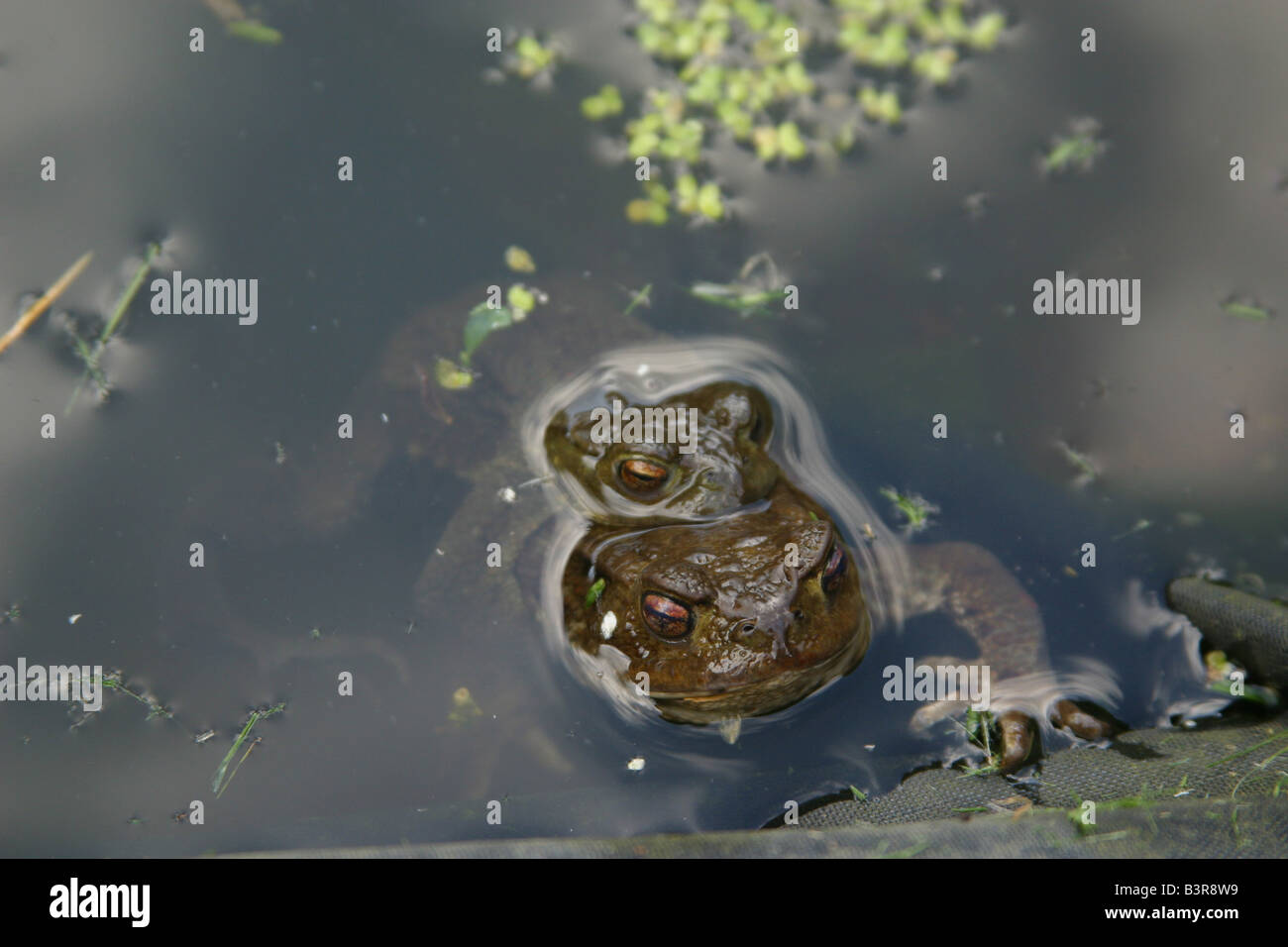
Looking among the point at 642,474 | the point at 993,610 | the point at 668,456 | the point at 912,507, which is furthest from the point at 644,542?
the point at 993,610

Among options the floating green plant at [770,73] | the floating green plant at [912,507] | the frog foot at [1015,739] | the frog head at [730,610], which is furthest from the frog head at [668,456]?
the frog foot at [1015,739]

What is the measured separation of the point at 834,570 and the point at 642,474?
1.02 meters

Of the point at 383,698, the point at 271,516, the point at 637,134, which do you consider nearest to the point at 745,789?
the point at 383,698

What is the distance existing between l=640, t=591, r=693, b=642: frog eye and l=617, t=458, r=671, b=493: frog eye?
0.67 metres

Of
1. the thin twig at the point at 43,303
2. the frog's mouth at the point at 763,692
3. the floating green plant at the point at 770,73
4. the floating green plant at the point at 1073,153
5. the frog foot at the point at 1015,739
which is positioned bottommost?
the frog foot at the point at 1015,739

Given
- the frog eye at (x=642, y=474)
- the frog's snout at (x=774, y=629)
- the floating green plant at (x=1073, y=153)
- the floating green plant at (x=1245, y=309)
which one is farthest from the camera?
the floating green plant at (x=1073, y=153)

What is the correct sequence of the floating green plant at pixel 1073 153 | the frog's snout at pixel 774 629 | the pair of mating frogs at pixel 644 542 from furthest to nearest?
the floating green plant at pixel 1073 153
the pair of mating frogs at pixel 644 542
the frog's snout at pixel 774 629

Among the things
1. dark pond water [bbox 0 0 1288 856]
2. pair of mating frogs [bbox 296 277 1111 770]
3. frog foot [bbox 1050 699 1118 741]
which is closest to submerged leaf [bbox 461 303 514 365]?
pair of mating frogs [bbox 296 277 1111 770]

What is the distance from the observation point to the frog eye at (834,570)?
11.0 ft

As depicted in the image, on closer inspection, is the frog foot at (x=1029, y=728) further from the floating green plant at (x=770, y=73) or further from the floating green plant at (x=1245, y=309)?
the floating green plant at (x=770, y=73)

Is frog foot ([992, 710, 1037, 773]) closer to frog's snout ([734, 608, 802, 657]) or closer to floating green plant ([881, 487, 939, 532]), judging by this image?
floating green plant ([881, 487, 939, 532])

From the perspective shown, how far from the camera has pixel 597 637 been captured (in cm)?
381

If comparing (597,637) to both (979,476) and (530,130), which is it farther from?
(530,130)

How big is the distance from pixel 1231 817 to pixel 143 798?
5.12 meters
